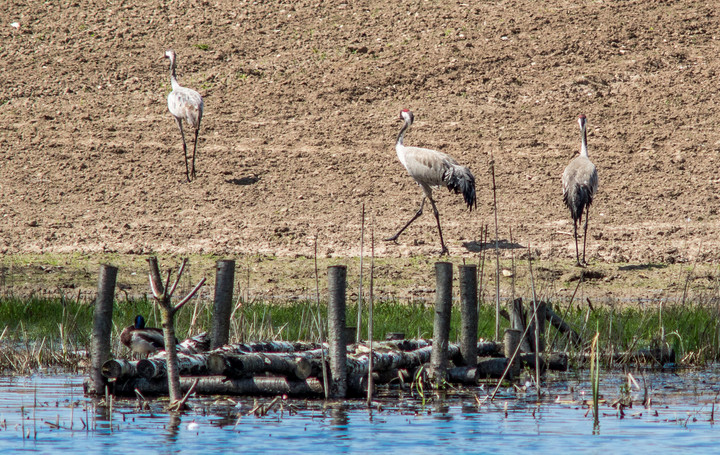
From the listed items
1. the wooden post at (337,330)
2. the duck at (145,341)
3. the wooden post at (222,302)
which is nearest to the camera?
the wooden post at (337,330)

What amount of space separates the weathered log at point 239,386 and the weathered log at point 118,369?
0.15 meters

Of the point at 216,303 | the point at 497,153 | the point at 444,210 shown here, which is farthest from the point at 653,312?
the point at 497,153

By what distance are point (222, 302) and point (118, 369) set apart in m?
1.12

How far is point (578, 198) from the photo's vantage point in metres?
16.4

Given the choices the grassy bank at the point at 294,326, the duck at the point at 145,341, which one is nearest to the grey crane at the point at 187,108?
the grassy bank at the point at 294,326

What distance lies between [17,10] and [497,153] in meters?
13.7

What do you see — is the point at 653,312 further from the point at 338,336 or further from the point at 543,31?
the point at 543,31

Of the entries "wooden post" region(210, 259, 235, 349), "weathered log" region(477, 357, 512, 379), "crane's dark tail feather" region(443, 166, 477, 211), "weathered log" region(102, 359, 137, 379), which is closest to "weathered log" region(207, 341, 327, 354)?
"wooden post" region(210, 259, 235, 349)

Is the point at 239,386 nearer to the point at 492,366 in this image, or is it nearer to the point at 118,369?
the point at 118,369

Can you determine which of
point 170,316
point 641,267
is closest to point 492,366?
point 170,316

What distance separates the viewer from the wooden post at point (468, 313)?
25.4ft

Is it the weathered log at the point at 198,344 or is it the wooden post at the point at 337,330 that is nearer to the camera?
the wooden post at the point at 337,330

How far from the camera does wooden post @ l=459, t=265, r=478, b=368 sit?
304 inches

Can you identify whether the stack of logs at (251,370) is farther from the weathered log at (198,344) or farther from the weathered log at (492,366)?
the weathered log at (492,366)
